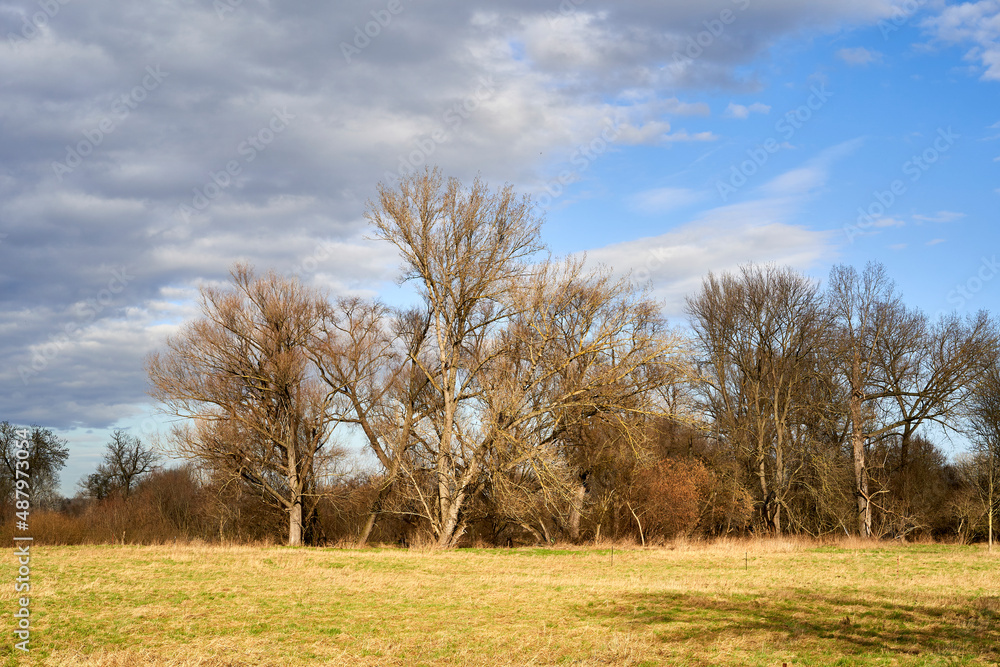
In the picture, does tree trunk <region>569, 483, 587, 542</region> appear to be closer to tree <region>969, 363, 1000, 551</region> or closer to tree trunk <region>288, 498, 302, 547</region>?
tree trunk <region>288, 498, 302, 547</region>

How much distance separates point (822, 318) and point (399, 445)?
2248 centimetres

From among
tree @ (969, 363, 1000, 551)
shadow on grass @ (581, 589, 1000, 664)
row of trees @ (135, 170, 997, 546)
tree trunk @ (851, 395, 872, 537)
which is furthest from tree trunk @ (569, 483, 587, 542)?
tree @ (969, 363, 1000, 551)

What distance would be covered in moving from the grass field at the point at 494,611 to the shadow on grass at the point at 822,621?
0.05m

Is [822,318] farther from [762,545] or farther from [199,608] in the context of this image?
[199,608]

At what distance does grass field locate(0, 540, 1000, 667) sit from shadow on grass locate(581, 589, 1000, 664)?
48 mm

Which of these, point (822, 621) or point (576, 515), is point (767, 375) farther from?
point (822, 621)

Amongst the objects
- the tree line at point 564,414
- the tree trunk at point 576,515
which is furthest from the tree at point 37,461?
the tree trunk at point 576,515

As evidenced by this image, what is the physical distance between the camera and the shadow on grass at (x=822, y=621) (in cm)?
998

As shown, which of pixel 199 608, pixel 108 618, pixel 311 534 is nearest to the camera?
pixel 108 618

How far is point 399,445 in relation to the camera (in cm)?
2991

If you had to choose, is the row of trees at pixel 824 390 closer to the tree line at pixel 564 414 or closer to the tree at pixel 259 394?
the tree line at pixel 564 414

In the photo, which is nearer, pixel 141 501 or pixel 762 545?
pixel 762 545

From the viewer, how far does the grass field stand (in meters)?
9.52

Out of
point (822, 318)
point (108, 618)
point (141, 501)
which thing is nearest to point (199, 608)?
point (108, 618)
